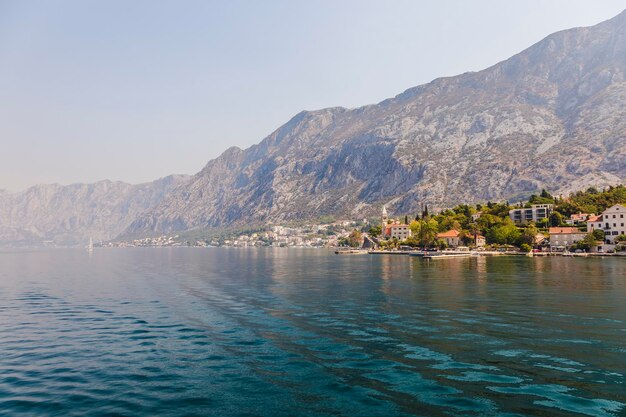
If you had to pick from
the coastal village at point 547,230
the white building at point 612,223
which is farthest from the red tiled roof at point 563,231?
the white building at point 612,223

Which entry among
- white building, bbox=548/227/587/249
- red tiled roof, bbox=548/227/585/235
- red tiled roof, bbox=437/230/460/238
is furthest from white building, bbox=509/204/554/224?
white building, bbox=548/227/587/249

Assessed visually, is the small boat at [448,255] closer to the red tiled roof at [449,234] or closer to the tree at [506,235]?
the tree at [506,235]

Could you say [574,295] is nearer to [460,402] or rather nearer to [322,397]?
[460,402]

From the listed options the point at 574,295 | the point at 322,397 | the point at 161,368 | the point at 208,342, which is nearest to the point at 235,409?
the point at 322,397

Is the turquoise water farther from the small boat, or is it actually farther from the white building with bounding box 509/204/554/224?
the white building with bounding box 509/204/554/224

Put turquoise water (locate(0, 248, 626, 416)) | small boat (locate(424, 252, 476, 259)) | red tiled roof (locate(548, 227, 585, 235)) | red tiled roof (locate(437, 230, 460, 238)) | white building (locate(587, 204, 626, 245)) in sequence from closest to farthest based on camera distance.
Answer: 1. turquoise water (locate(0, 248, 626, 416))
2. white building (locate(587, 204, 626, 245))
3. small boat (locate(424, 252, 476, 259))
4. red tiled roof (locate(548, 227, 585, 235))
5. red tiled roof (locate(437, 230, 460, 238))

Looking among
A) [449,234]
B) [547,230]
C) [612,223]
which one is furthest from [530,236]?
[449,234]

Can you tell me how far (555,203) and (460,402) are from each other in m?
213

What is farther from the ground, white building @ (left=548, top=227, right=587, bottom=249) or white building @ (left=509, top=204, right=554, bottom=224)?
white building @ (left=509, top=204, right=554, bottom=224)

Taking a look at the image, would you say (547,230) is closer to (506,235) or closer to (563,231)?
(563,231)

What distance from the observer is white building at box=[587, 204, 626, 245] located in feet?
451

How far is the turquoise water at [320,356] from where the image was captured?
17.0 m

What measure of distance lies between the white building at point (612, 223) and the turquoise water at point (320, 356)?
114425 millimetres

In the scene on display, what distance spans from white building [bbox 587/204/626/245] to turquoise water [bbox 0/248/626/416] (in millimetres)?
114425
